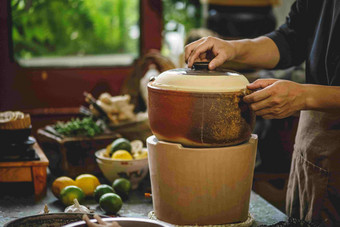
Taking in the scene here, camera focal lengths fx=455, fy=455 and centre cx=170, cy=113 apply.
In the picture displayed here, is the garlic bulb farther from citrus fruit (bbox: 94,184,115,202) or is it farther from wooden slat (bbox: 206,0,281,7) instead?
wooden slat (bbox: 206,0,281,7)

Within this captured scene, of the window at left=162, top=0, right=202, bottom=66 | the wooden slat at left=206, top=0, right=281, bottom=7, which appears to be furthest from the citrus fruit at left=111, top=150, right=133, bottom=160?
the window at left=162, top=0, right=202, bottom=66

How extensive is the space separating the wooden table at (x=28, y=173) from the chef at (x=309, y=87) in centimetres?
81

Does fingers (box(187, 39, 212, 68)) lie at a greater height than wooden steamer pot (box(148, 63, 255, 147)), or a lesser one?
greater

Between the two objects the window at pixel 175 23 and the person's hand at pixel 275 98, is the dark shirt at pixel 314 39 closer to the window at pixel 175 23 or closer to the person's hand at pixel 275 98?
the person's hand at pixel 275 98

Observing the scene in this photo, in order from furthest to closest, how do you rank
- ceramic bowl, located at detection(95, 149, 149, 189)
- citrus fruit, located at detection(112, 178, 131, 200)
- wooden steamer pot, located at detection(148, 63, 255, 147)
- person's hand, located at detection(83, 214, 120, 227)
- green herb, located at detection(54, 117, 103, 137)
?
green herb, located at detection(54, 117, 103, 137) → ceramic bowl, located at detection(95, 149, 149, 189) → citrus fruit, located at detection(112, 178, 131, 200) → wooden steamer pot, located at detection(148, 63, 255, 147) → person's hand, located at detection(83, 214, 120, 227)

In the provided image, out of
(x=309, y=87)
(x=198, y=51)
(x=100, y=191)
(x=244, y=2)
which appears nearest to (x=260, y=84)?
(x=309, y=87)

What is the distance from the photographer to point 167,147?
1.47 meters

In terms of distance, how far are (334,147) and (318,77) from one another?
0.29 metres

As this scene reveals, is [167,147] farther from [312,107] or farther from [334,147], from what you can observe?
[334,147]

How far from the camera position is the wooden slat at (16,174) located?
194 cm

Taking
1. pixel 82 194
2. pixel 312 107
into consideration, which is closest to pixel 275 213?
pixel 312 107

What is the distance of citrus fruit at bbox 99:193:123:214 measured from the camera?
5.51ft

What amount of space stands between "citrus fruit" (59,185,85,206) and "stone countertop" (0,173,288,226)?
0.15ft

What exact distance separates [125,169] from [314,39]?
97 cm
